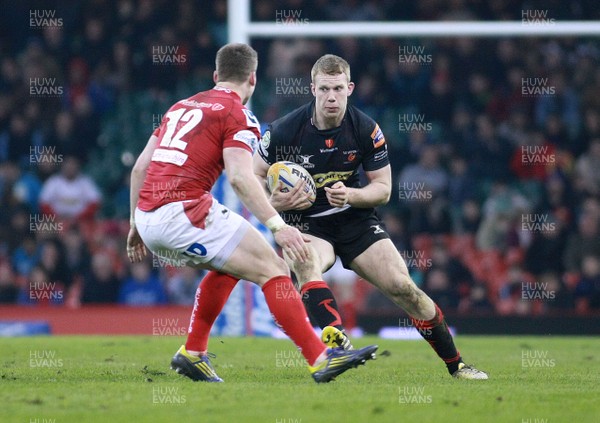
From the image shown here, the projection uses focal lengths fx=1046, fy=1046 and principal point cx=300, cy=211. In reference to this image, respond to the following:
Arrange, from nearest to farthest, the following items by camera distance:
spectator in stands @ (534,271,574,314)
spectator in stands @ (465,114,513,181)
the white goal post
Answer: the white goal post
spectator in stands @ (534,271,574,314)
spectator in stands @ (465,114,513,181)

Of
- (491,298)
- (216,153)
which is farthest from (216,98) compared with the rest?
(491,298)

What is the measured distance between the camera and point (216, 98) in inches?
252

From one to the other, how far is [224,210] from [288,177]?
973mm

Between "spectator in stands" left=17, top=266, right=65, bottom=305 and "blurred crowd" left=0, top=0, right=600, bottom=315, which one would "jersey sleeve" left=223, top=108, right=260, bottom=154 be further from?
"spectator in stands" left=17, top=266, right=65, bottom=305

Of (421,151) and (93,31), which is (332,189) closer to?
(421,151)

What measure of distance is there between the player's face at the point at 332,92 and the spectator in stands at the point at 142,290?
7.70 metres

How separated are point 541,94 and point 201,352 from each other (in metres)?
11.5

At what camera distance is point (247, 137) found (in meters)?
6.19

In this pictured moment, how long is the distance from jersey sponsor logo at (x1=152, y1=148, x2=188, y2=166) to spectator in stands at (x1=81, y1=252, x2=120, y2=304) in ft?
27.1

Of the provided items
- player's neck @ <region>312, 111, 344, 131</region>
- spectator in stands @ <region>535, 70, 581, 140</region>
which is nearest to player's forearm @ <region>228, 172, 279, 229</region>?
player's neck @ <region>312, 111, 344, 131</region>

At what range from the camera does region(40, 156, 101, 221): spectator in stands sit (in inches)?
607

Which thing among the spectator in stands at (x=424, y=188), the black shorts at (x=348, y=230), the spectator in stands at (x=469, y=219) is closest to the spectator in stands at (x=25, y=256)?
the spectator in stands at (x=424, y=188)

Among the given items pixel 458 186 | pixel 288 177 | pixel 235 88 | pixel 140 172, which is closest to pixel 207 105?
pixel 235 88

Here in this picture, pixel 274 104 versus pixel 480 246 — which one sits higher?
pixel 274 104
